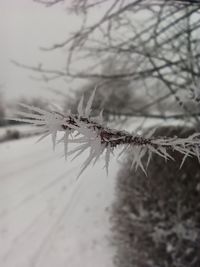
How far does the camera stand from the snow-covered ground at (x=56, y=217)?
739cm

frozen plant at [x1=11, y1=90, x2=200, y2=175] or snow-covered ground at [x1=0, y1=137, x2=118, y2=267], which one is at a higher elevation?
frozen plant at [x1=11, y1=90, x2=200, y2=175]

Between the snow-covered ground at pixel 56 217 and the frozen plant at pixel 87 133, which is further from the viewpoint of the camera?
the snow-covered ground at pixel 56 217

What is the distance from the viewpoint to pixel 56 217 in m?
8.87

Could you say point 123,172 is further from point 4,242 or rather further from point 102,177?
point 4,242

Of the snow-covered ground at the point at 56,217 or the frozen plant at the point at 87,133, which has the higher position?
the frozen plant at the point at 87,133

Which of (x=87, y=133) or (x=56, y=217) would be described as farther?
(x=56, y=217)

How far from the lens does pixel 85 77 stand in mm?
6980

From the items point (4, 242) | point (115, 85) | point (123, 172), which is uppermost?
point (115, 85)

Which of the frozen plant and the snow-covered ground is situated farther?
the snow-covered ground

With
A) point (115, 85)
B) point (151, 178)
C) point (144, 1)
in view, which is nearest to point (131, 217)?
point (151, 178)

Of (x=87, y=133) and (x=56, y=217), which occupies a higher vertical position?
(x=87, y=133)

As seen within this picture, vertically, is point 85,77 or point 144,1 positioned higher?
point 144,1

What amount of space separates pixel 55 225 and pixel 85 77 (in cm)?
239

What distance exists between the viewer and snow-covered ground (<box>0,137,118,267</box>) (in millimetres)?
7387
